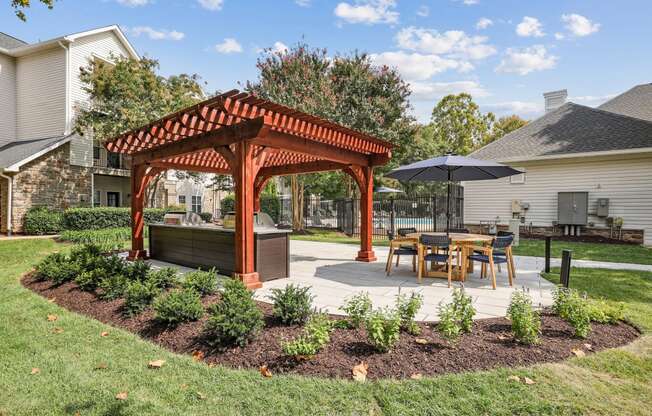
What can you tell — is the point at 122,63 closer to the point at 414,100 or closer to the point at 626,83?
the point at 414,100

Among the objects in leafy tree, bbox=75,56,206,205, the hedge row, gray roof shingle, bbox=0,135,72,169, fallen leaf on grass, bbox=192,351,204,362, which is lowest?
fallen leaf on grass, bbox=192,351,204,362

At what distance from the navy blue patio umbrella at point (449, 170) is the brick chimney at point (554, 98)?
498 inches

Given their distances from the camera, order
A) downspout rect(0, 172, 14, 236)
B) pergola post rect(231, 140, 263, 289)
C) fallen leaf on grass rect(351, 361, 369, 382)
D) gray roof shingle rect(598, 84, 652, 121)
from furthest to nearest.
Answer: gray roof shingle rect(598, 84, 652, 121) → downspout rect(0, 172, 14, 236) → pergola post rect(231, 140, 263, 289) → fallen leaf on grass rect(351, 361, 369, 382)

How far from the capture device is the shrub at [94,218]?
41.7 ft

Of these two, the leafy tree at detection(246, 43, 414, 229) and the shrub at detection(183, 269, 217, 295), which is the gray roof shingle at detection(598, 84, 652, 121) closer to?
the leafy tree at detection(246, 43, 414, 229)

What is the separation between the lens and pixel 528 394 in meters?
2.32

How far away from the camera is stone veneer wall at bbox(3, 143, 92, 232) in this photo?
1271 cm

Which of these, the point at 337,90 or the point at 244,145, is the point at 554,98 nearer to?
the point at 337,90

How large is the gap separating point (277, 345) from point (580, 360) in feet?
8.10

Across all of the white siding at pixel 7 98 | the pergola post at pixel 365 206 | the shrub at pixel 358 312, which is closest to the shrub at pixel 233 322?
the shrub at pixel 358 312

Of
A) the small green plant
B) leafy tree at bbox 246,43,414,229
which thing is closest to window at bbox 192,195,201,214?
leafy tree at bbox 246,43,414,229

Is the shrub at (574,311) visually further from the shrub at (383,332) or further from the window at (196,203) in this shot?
the window at (196,203)

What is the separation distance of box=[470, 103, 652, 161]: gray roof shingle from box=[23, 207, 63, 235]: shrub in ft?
54.1

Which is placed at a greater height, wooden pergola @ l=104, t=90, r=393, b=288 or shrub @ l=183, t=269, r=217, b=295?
wooden pergola @ l=104, t=90, r=393, b=288
